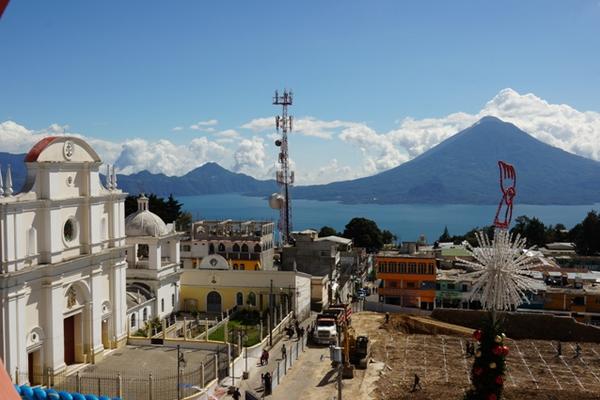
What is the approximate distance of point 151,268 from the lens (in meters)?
33.4

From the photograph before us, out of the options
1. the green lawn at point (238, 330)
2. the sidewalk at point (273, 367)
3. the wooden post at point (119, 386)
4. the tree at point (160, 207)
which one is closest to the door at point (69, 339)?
the wooden post at point (119, 386)

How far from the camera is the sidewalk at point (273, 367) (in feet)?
76.8

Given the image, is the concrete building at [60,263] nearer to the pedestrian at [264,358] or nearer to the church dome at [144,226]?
the church dome at [144,226]

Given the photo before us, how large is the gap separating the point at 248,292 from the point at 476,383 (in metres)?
21.2

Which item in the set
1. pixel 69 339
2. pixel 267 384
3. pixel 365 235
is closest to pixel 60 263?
pixel 69 339

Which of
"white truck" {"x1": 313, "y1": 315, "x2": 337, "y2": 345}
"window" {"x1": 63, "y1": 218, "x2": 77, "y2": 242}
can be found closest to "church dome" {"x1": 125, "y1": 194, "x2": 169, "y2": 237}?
"window" {"x1": 63, "y1": 218, "x2": 77, "y2": 242}

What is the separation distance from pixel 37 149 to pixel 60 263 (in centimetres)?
445

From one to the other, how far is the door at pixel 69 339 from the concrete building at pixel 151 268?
251 inches

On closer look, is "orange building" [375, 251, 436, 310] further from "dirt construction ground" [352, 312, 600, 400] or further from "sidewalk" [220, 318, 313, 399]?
"sidewalk" [220, 318, 313, 399]

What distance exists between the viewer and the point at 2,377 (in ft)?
22.2

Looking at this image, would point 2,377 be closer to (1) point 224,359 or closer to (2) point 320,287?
(1) point 224,359

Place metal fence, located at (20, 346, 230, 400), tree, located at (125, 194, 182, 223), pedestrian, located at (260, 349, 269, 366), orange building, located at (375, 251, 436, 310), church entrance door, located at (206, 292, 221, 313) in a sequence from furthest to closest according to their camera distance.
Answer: tree, located at (125, 194, 182, 223) → orange building, located at (375, 251, 436, 310) → church entrance door, located at (206, 292, 221, 313) → pedestrian, located at (260, 349, 269, 366) → metal fence, located at (20, 346, 230, 400)

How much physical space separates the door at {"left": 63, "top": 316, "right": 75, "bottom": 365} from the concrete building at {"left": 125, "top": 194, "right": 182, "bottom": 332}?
20.9ft

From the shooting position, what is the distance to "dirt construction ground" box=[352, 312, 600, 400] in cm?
2344
